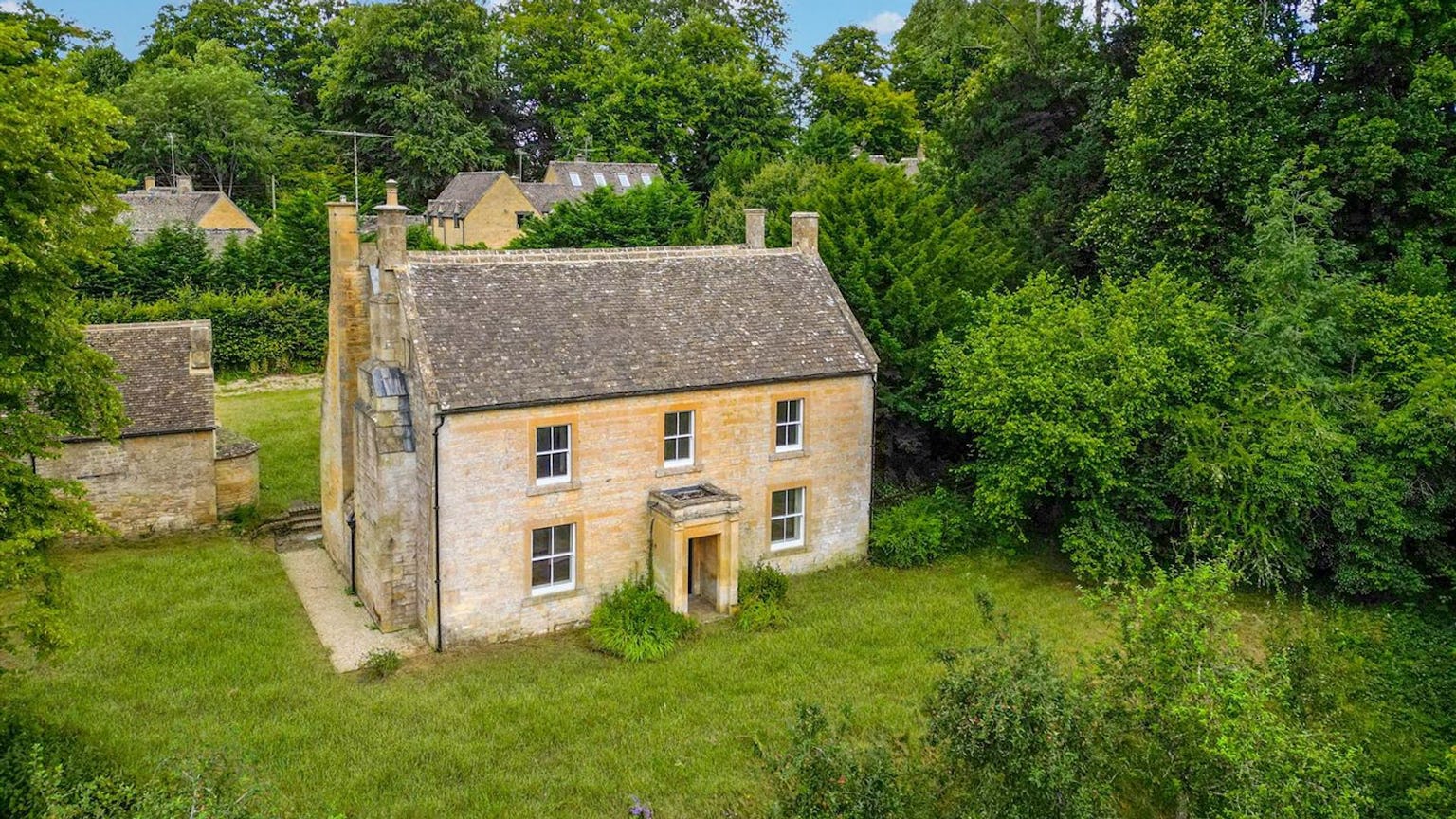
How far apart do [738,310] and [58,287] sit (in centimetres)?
1583

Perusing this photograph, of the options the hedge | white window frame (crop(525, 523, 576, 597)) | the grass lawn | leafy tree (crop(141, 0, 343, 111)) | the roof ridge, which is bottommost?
the grass lawn

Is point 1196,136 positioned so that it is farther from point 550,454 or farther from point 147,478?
point 147,478

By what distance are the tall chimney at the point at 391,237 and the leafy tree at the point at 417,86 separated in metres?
54.0

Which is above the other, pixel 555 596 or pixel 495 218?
pixel 495 218

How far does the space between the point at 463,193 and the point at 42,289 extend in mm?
52307

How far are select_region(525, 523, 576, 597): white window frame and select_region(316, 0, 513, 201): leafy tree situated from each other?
189 ft

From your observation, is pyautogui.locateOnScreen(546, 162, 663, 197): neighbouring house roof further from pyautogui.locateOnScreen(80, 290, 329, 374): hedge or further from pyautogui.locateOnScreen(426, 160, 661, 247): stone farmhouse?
pyautogui.locateOnScreen(80, 290, 329, 374): hedge

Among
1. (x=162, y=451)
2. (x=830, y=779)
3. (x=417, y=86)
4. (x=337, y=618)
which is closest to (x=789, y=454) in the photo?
(x=337, y=618)

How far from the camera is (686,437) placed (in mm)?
25500

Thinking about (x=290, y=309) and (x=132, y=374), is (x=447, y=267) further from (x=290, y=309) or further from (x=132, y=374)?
(x=290, y=309)

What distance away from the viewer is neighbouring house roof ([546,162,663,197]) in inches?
2680

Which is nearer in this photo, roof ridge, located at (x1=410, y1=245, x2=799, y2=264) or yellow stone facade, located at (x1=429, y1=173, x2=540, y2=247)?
roof ridge, located at (x1=410, y1=245, x2=799, y2=264)

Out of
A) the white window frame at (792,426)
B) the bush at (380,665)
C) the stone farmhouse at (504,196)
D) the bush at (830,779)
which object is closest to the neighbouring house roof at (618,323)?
the white window frame at (792,426)

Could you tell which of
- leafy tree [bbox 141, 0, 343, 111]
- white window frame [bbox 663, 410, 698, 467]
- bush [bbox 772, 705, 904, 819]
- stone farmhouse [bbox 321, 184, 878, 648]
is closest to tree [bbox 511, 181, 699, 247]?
stone farmhouse [bbox 321, 184, 878, 648]
